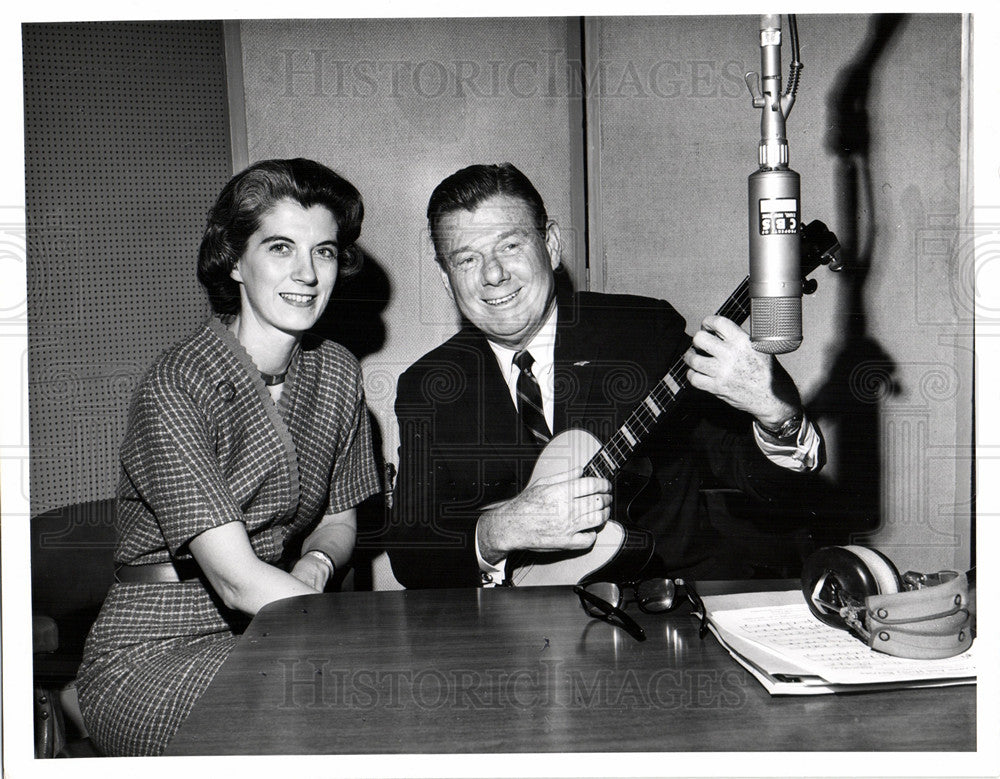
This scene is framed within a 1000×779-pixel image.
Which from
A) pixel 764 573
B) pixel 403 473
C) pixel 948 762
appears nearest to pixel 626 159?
pixel 403 473

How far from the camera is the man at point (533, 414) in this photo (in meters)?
1.80

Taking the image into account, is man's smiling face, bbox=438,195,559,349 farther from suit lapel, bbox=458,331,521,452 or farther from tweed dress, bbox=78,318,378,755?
tweed dress, bbox=78,318,378,755

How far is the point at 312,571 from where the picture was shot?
175 centimetres

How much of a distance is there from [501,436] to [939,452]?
0.87m

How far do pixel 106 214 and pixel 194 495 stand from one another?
23.4 inches

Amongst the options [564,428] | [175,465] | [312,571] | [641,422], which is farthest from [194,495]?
[641,422]

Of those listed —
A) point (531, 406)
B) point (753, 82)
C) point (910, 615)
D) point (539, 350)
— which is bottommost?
point (910, 615)

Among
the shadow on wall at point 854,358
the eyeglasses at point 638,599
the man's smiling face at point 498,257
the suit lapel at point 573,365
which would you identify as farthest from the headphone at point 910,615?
Result: the man's smiling face at point 498,257

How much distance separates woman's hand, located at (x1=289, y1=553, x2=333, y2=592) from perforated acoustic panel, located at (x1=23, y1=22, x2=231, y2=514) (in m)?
0.40

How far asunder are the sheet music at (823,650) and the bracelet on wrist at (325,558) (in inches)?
32.0

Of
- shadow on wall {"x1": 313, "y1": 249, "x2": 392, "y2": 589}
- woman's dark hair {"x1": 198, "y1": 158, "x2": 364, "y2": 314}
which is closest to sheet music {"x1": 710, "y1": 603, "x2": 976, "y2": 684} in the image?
shadow on wall {"x1": 313, "y1": 249, "x2": 392, "y2": 589}

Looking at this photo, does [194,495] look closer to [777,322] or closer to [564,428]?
[564,428]

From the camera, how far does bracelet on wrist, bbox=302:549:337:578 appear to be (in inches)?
70.3

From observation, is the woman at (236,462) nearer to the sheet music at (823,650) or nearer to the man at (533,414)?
the man at (533,414)
